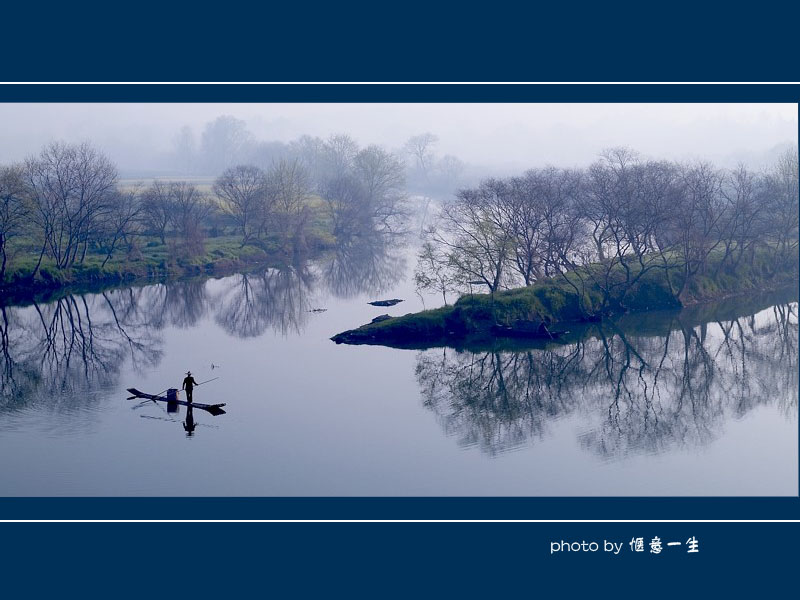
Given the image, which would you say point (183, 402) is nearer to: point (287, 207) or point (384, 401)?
point (384, 401)

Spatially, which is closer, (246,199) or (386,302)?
(386,302)

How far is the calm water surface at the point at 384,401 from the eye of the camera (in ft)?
72.6

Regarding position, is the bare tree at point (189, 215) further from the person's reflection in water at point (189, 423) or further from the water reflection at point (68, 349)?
the person's reflection in water at point (189, 423)

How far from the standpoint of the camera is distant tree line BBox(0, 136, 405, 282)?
181ft

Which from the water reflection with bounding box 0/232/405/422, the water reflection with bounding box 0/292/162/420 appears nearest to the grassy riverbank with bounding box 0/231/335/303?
the water reflection with bounding box 0/232/405/422

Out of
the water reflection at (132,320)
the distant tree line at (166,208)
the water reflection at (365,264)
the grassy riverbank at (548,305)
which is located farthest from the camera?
the distant tree line at (166,208)

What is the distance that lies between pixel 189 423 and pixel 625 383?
48.8 feet

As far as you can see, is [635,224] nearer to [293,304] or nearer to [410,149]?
[293,304]

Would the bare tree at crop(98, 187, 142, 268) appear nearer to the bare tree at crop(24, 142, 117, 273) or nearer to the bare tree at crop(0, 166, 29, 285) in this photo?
the bare tree at crop(24, 142, 117, 273)

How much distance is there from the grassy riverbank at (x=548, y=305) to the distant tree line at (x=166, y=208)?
86.2 feet

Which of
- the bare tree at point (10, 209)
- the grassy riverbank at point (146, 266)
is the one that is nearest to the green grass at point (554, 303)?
the grassy riverbank at point (146, 266)

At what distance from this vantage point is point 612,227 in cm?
4297

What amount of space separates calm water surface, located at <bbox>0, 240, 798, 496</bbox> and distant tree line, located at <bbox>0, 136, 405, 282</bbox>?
10625 mm

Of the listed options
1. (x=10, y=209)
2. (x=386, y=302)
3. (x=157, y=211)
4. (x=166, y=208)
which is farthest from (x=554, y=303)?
(x=166, y=208)
